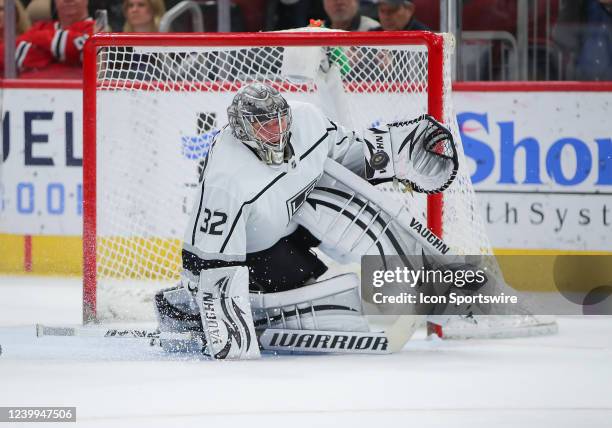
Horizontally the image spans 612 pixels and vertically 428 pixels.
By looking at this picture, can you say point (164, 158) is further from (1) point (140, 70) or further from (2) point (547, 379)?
(2) point (547, 379)

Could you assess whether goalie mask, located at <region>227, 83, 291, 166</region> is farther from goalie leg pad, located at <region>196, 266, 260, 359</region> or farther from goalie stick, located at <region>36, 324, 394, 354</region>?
goalie stick, located at <region>36, 324, 394, 354</region>

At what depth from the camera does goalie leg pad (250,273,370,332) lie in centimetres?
441

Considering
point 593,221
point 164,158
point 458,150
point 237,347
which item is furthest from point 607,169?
point 237,347

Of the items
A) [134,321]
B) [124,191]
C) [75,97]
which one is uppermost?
[75,97]

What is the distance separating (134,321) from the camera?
5.11 m

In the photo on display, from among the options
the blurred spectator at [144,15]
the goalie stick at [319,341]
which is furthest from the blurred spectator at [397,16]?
the goalie stick at [319,341]

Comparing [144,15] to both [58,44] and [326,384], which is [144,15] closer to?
[58,44]

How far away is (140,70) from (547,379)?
231 cm

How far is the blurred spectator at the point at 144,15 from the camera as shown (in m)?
6.40

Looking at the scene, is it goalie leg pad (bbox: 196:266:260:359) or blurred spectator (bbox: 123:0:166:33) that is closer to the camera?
goalie leg pad (bbox: 196:266:260:359)

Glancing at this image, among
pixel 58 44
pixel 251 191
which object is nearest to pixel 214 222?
pixel 251 191

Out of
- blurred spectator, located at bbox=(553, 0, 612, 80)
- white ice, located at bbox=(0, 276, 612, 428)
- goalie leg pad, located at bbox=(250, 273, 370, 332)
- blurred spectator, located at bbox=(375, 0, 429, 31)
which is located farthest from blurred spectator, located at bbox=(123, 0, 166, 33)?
goalie leg pad, located at bbox=(250, 273, 370, 332)

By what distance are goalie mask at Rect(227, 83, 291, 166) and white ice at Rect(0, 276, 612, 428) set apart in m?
0.64

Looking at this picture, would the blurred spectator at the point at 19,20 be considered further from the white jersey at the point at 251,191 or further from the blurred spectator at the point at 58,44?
the white jersey at the point at 251,191
